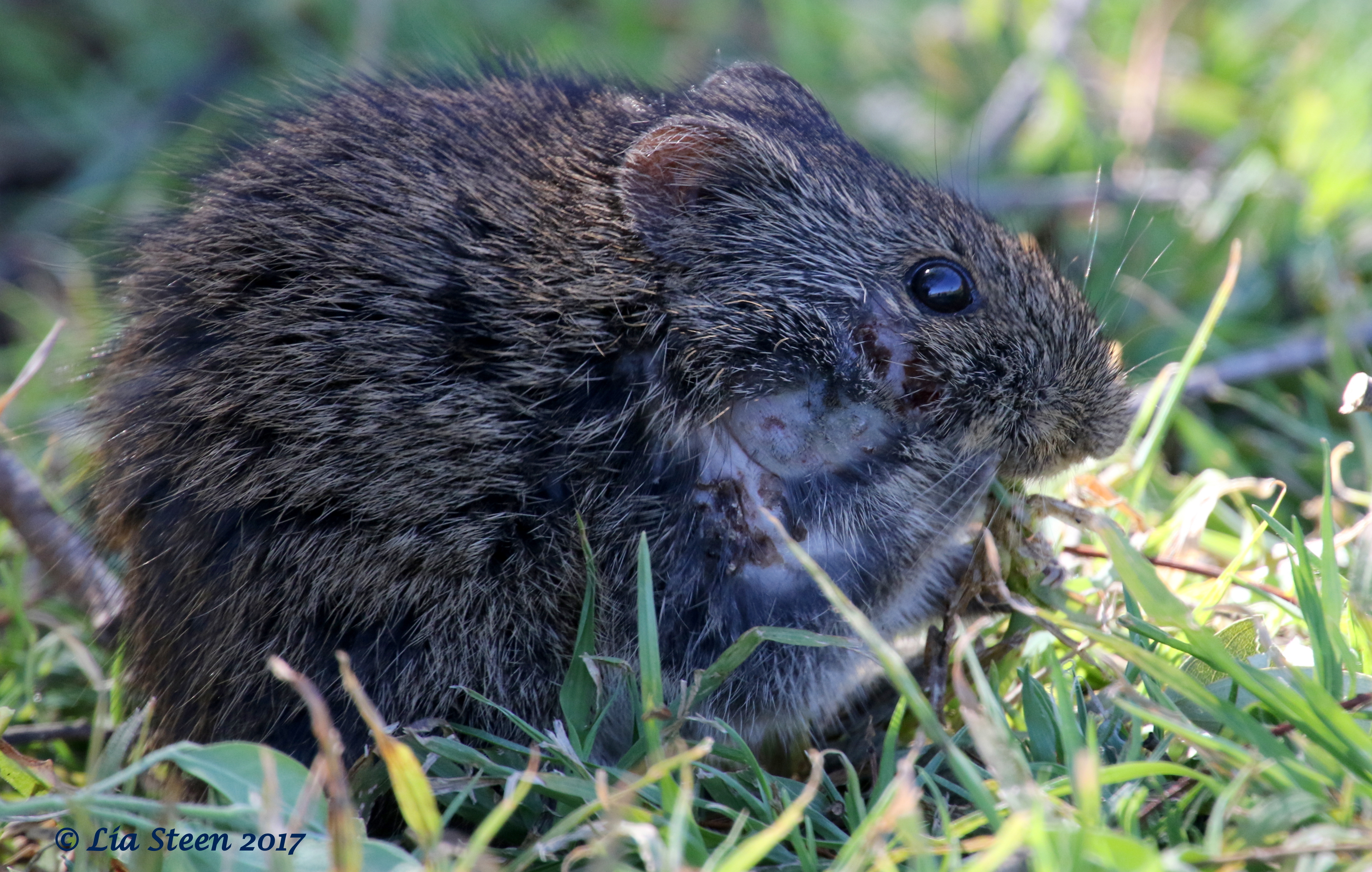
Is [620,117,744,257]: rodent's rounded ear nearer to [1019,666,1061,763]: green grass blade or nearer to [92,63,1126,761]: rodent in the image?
[92,63,1126,761]: rodent

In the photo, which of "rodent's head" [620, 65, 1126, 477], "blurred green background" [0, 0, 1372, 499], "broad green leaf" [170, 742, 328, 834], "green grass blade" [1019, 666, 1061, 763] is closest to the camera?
"broad green leaf" [170, 742, 328, 834]

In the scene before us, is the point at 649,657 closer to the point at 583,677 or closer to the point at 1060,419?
the point at 583,677

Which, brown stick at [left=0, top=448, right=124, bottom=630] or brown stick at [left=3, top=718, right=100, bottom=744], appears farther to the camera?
brown stick at [left=0, top=448, right=124, bottom=630]

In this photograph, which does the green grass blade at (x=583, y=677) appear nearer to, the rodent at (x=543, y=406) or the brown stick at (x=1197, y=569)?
the rodent at (x=543, y=406)

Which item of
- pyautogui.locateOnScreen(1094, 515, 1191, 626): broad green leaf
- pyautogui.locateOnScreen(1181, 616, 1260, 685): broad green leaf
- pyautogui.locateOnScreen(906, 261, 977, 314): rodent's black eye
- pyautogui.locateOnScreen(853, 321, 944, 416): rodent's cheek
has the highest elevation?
pyautogui.locateOnScreen(906, 261, 977, 314): rodent's black eye

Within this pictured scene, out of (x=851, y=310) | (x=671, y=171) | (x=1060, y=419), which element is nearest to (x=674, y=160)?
(x=671, y=171)

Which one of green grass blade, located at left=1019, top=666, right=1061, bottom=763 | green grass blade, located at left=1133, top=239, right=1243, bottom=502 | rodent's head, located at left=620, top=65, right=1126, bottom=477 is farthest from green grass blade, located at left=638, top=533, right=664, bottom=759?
green grass blade, located at left=1133, top=239, right=1243, bottom=502

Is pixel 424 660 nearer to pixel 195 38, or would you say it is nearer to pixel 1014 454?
pixel 1014 454

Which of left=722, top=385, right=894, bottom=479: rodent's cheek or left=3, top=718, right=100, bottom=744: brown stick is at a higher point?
left=722, top=385, right=894, bottom=479: rodent's cheek

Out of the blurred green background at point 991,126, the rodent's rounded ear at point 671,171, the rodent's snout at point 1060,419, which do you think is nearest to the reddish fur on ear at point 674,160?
the rodent's rounded ear at point 671,171
